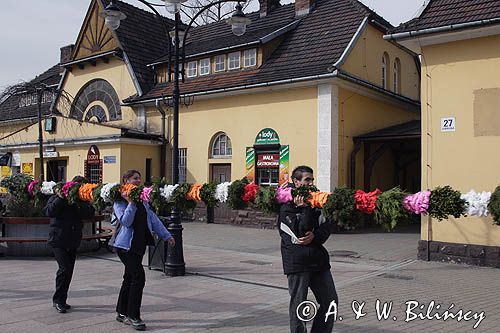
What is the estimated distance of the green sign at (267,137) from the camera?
18.6 meters

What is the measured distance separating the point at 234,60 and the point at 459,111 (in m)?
11.1

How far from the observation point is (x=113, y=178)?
2162cm

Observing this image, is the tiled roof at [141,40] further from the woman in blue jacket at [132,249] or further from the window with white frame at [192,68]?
the woman in blue jacket at [132,249]

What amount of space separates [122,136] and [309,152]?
7.96m

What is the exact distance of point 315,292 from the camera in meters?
4.93

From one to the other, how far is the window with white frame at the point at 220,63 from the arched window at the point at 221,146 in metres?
2.73

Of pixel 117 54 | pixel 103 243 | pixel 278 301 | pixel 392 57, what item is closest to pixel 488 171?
pixel 278 301

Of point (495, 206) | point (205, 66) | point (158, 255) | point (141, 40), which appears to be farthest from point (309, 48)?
point (495, 206)

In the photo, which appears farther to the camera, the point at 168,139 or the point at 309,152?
the point at 168,139

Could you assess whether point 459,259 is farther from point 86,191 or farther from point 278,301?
point 86,191

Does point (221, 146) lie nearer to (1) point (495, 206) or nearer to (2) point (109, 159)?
(2) point (109, 159)

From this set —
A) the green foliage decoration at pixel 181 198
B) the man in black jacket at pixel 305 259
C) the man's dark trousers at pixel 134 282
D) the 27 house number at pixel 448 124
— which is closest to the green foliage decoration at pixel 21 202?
the green foliage decoration at pixel 181 198

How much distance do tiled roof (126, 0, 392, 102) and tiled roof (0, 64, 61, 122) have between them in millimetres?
11924

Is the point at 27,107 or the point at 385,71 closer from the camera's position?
the point at 385,71
